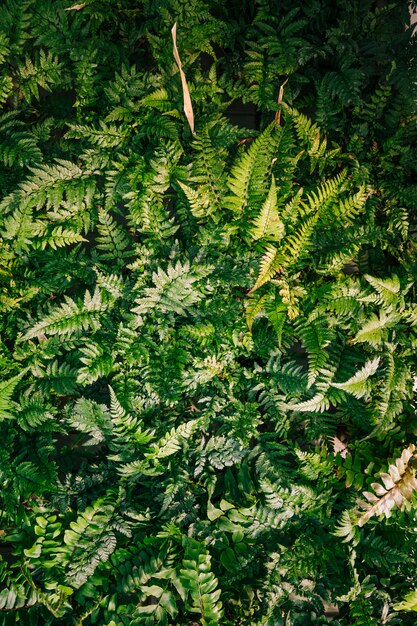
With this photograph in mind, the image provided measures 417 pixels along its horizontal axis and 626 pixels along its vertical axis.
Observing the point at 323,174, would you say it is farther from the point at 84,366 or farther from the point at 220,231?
the point at 84,366

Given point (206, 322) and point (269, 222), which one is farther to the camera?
point (206, 322)

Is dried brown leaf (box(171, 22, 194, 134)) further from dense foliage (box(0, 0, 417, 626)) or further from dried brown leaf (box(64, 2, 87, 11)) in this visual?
dried brown leaf (box(64, 2, 87, 11))

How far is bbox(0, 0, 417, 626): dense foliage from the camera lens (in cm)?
211

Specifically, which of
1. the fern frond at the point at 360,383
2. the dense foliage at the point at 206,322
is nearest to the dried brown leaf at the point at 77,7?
the dense foliage at the point at 206,322

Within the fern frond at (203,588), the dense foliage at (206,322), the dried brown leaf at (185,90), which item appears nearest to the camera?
the fern frond at (203,588)

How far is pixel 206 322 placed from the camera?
2.21 meters

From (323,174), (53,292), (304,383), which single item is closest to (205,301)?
(304,383)

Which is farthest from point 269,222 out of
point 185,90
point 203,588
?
point 203,588

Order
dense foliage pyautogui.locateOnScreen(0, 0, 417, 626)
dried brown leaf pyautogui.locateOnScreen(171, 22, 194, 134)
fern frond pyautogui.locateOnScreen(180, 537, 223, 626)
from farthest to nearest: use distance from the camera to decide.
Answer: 1. dried brown leaf pyautogui.locateOnScreen(171, 22, 194, 134)
2. dense foliage pyautogui.locateOnScreen(0, 0, 417, 626)
3. fern frond pyautogui.locateOnScreen(180, 537, 223, 626)

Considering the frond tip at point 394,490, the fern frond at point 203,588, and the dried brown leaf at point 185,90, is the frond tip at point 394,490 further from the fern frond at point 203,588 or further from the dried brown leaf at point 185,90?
the dried brown leaf at point 185,90

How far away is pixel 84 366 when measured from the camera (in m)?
2.30

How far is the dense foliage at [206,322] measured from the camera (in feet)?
6.93

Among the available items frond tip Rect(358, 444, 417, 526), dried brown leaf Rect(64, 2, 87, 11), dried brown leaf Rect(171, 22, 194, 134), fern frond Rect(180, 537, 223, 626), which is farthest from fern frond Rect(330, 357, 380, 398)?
dried brown leaf Rect(64, 2, 87, 11)

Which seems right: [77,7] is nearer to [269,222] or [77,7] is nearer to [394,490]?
[269,222]
